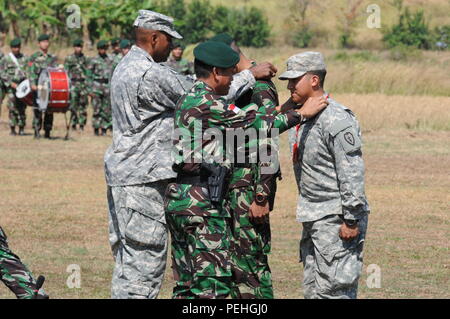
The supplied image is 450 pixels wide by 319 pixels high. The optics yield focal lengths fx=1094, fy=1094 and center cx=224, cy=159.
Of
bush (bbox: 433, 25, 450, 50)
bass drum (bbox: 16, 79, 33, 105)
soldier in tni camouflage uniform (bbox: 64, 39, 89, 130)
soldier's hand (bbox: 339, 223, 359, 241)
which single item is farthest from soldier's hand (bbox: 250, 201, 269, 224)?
bush (bbox: 433, 25, 450, 50)

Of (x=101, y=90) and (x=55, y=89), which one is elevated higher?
(x=55, y=89)

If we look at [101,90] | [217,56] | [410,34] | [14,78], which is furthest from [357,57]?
[217,56]

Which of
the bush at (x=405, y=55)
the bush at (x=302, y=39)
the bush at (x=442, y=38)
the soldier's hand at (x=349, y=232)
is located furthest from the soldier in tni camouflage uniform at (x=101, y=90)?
the bush at (x=302, y=39)

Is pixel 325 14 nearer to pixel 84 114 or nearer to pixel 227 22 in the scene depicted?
pixel 227 22

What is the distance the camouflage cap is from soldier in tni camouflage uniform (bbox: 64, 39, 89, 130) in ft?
53.1

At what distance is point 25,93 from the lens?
67.8ft

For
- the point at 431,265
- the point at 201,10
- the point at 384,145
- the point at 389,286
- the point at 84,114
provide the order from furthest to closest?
the point at 201,10, the point at 84,114, the point at 384,145, the point at 431,265, the point at 389,286

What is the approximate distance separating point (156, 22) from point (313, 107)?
120 centimetres

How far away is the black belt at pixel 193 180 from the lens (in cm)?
667

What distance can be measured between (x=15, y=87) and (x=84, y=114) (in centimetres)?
244

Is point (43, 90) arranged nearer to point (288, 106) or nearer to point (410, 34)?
point (288, 106)

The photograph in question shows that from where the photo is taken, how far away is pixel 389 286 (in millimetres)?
9438

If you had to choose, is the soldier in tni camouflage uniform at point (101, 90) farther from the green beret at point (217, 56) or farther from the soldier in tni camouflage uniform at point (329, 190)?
the green beret at point (217, 56)

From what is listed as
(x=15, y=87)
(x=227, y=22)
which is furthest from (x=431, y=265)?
(x=227, y=22)
